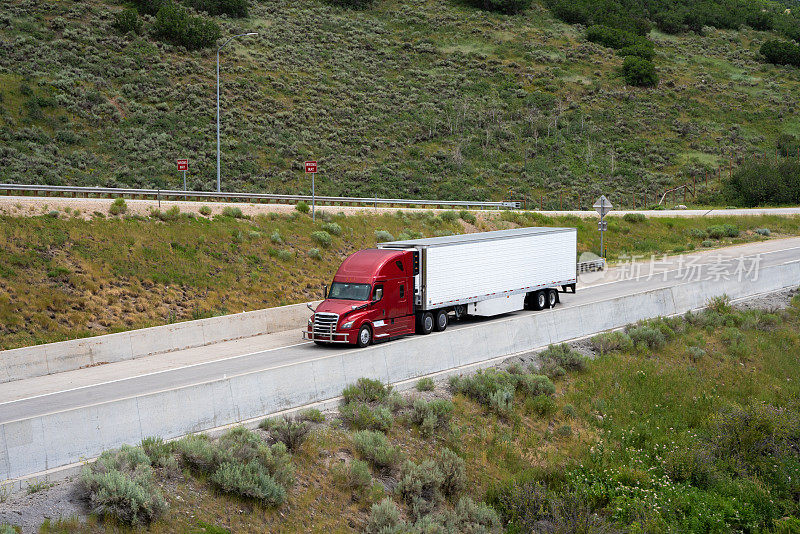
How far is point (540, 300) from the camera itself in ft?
90.7

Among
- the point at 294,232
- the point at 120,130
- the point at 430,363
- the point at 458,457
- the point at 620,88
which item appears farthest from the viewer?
the point at 620,88

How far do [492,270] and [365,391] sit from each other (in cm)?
1008

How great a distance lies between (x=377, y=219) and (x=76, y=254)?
1621cm

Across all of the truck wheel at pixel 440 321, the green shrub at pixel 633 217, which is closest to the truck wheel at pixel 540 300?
the truck wheel at pixel 440 321

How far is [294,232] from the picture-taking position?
111ft

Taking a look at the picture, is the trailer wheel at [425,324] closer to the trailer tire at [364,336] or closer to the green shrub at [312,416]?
the trailer tire at [364,336]

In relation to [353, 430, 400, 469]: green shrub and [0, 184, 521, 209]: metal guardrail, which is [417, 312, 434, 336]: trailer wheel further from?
[0, 184, 521, 209]: metal guardrail

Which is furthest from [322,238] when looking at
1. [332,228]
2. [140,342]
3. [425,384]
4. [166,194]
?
[425,384]

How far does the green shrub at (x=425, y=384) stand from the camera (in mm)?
17281

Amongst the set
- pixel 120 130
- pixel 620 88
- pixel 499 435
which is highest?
pixel 620 88

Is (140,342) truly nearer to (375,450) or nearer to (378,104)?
(375,450)

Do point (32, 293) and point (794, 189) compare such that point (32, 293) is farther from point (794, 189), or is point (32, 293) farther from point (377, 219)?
point (794, 189)

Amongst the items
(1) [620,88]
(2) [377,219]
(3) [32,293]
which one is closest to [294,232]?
(2) [377,219]

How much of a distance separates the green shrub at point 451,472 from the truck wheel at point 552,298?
47.2 ft
